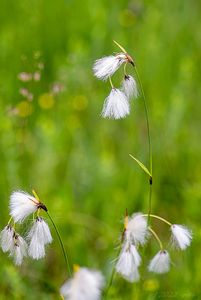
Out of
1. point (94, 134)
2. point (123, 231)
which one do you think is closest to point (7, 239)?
point (123, 231)

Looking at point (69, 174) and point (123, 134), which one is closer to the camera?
point (69, 174)

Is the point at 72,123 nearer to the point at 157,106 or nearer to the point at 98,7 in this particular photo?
the point at 157,106

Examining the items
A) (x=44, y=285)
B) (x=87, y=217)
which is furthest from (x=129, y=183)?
(x=44, y=285)

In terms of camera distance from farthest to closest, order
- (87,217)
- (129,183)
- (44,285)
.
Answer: (129,183) < (87,217) < (44,285)

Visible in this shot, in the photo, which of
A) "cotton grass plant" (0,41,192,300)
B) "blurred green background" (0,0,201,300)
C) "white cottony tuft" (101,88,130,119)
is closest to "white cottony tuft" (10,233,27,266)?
"cotton grass plant" (0,41,192,300)

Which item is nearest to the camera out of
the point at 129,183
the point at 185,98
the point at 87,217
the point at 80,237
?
the point at 80,237

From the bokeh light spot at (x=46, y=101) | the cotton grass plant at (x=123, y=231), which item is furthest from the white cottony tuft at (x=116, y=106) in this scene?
the bokeh light spot at (x=46, y=101)

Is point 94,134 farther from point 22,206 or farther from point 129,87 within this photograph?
point 22,206
